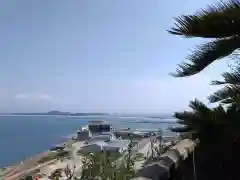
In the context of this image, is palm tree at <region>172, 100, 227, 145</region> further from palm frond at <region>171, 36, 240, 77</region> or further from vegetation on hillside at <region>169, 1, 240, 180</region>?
palm frond at <region>171, 36, 240, 77</region>

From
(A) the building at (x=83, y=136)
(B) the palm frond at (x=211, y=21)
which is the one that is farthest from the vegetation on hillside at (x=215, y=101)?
(A) the building at (x=83, y=136)

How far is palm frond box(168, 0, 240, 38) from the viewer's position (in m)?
2.54

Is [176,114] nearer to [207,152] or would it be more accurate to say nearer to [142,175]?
[207,152]

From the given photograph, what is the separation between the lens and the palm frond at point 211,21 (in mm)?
2539

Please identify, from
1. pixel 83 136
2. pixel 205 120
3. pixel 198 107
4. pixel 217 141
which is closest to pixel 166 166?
pixel 217 141

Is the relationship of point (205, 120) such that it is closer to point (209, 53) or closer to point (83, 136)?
point (209, 53)

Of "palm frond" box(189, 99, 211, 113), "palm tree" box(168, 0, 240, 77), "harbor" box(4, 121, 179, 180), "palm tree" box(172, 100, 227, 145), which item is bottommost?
"harbor" box(4, 121, 179, 180)

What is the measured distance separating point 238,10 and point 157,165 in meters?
1.29

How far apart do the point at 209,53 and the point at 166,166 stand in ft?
3.50

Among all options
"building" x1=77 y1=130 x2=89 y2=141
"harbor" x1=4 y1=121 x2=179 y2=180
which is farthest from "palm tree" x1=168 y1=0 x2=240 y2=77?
"building" x1=77 y1=130 x2=89 y2=141

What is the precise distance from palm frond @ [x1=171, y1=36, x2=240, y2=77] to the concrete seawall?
2.60 feet

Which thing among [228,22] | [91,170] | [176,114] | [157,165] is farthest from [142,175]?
[91,170]

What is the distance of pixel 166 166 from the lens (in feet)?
8.73

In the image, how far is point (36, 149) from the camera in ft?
238
